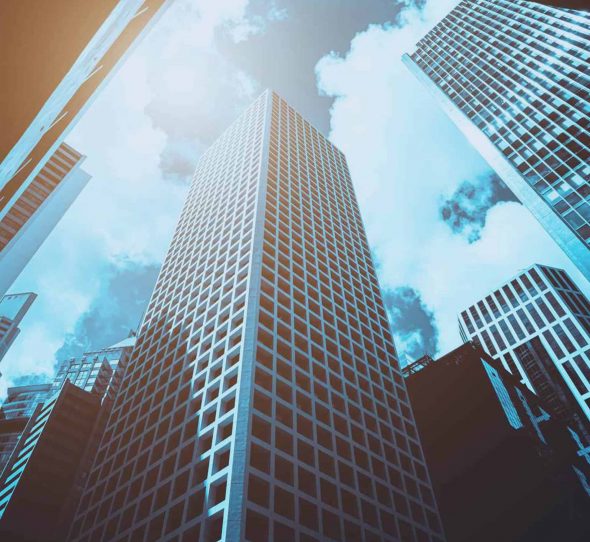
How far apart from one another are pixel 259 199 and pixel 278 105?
50.3 m

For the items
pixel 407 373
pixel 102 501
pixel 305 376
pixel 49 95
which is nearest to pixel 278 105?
pixel 407 373

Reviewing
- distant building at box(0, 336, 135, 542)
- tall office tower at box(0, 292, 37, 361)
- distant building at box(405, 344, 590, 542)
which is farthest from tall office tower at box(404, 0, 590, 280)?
tall office tower at box(0, 292, 37, 361)

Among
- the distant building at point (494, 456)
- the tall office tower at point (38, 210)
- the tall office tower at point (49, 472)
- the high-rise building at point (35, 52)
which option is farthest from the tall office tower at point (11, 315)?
the high-rise building at point (35, 52)

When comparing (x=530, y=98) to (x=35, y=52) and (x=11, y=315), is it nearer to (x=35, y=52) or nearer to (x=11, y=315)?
(x=35, y=52)

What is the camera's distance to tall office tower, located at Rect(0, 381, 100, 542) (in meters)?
60.6

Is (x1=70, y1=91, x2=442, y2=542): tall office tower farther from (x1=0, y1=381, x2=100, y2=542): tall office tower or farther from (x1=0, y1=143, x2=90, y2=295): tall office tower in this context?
(x1=0, y1=143, x2=90, y2=295): tall office tower

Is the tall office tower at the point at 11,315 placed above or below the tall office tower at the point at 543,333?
above

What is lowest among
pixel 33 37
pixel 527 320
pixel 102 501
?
pixel 33 37

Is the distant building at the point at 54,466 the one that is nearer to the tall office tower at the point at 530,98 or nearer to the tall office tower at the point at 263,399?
the tall office tower at the point at 263,399

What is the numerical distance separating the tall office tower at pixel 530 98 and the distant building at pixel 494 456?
2910cm

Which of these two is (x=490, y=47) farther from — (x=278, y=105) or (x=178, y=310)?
(x=178, y=310)

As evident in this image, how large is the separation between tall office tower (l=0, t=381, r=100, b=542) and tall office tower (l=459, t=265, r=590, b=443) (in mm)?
93761

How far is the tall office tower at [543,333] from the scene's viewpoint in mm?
96250

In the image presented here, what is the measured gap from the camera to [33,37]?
424 cm
